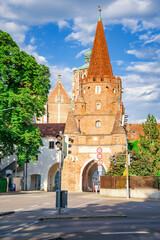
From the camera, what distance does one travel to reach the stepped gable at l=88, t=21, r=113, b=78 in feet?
184

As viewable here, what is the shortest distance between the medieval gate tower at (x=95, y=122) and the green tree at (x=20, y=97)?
17570 mm

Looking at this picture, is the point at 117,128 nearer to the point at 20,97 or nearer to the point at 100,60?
the point at 100,60

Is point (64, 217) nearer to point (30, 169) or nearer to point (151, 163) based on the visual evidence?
point (151, 163)

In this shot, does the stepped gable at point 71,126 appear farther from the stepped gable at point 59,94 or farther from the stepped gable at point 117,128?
the stepped gable at point 59,94

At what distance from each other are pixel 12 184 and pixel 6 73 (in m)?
15.9

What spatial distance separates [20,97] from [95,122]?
2362 centimetres

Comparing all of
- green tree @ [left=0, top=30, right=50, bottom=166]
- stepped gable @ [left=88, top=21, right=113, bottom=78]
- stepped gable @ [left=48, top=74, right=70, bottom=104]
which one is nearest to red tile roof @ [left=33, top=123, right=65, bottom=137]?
stepped gable @ [left=88, top=21, right=113, bottom=78]

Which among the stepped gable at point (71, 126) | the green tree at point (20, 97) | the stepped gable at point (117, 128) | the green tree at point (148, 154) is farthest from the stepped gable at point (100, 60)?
the green tree at point (20, 97)

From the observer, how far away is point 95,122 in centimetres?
5372

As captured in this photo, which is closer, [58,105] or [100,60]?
[100,60]

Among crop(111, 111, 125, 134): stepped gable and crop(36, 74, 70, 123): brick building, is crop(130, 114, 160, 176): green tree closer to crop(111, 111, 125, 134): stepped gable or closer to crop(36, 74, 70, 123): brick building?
crop(111, 111, 125, 134): stepped gable

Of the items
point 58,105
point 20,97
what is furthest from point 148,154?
point 58,105

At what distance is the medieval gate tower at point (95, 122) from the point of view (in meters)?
50.8

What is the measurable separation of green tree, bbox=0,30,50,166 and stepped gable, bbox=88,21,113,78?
69.5ft
